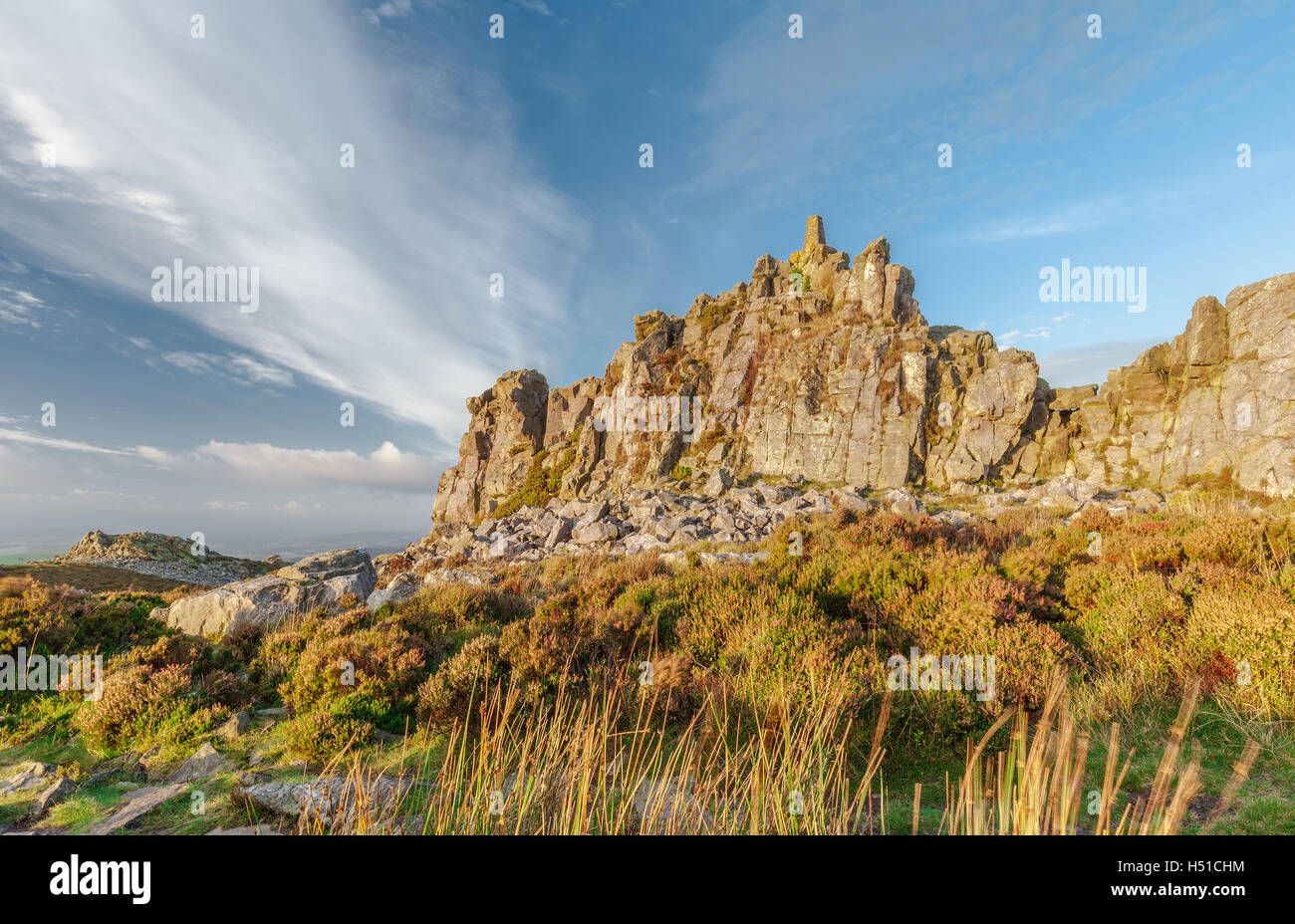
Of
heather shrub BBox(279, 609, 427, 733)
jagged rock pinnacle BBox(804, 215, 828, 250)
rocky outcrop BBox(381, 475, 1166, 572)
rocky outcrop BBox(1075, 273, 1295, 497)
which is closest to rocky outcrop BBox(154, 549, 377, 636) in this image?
heather shrub BBox(279, 609, 427, 733)

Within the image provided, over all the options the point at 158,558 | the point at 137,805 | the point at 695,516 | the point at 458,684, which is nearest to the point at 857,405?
the point at 695,516

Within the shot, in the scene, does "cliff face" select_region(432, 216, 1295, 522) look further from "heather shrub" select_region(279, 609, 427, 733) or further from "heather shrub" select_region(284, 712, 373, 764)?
"heather shrub" select_region(284, 712, 373, 764)

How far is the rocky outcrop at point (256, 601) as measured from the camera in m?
8.56

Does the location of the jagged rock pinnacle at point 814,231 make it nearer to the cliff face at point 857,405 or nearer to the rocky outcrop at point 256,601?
the cliff face at point 857,405

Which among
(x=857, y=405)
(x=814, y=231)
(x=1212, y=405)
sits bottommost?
(x=1212, y=405)

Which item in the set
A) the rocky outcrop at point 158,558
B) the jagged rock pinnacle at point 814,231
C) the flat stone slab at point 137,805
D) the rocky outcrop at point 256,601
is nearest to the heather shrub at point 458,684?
the flat stone slab at point 137,805

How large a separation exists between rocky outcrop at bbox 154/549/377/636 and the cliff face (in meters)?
26.2

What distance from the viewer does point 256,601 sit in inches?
350

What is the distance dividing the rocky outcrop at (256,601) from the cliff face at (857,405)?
2615cm

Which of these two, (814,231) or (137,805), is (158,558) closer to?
(137,805)

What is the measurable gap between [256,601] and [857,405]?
37.0 metres

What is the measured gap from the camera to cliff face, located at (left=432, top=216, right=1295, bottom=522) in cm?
2608
